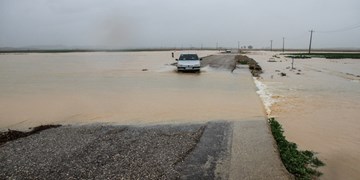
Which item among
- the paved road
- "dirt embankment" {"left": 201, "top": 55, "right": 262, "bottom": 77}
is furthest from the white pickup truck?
the paved road

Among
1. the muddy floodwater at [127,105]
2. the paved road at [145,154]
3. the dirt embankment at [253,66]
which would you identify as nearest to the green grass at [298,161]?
the paved road at [145,154]

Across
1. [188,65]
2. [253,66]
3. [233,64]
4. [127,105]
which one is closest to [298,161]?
[127,105]

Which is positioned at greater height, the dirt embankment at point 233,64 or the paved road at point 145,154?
the paved road at point 145,154

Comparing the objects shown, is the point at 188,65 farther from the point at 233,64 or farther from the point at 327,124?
the point at 327,124

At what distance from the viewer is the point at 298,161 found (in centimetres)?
684

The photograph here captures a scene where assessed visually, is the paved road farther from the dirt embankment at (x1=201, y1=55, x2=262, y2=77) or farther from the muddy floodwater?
the dirt embankment at (x1=201, y1=55, x2=262, y2=77)

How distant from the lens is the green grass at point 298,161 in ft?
20.6

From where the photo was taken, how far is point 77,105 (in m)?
14.3

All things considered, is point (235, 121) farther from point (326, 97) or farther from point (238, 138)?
point (326, 97)

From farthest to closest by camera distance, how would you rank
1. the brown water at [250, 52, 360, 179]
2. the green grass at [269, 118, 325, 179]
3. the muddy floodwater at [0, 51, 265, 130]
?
the muddy floodwater at [0, 51, 265, 130] < the brown water at [250, 52, 360, 179] < the green grass at [269, 118, 325, 179]

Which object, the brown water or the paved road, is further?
the brown water

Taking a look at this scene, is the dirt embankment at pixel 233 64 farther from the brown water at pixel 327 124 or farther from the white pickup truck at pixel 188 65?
the brown water at pixel 327 124

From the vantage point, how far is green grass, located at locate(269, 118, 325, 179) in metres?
6.29

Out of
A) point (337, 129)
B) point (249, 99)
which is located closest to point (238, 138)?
point (337, 129)
